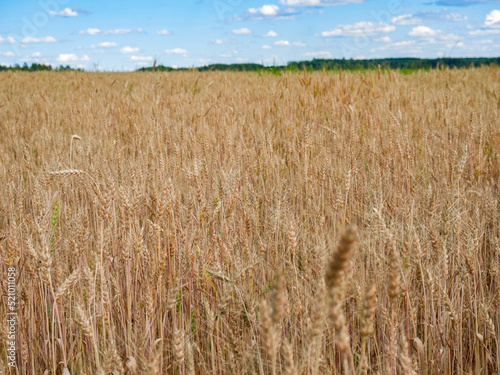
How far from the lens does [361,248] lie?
157 cm

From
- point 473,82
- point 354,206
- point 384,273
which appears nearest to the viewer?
point 384,273

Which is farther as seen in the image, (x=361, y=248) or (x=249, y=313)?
(x=361, y=248)

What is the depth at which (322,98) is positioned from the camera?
450cm

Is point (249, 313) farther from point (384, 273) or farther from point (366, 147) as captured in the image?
point (366, 147)

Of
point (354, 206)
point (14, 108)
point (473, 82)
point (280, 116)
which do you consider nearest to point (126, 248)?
point (354, 206)

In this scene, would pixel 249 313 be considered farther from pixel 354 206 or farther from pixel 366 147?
pixel 366 147

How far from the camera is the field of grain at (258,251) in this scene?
1.04 meters

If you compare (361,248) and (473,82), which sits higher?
(473,82)

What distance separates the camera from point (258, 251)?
1.69m

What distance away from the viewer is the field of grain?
1.04m

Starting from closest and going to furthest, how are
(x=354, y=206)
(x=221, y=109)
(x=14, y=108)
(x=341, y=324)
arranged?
(x=341, y=324), (x=354, y=206), (x=221, y=109), (x=14, y=108)

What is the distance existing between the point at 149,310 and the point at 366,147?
2253 millimetres

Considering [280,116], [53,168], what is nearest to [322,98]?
[280,116]

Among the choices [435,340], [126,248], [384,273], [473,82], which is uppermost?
[473,82]
